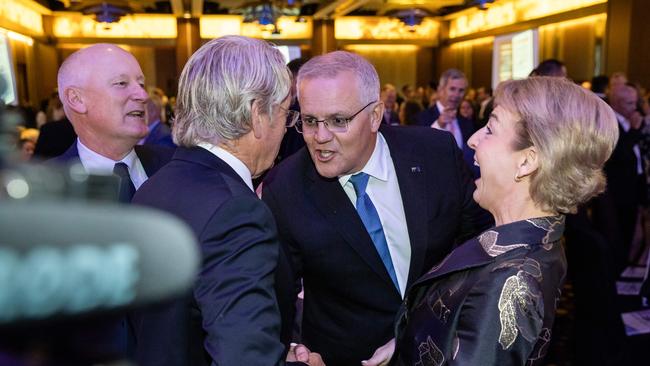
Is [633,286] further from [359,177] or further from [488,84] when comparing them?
[488,84]

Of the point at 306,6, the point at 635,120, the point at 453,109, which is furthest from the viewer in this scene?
the point at 306,6

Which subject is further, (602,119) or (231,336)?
(602,119)

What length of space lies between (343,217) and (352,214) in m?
0.03

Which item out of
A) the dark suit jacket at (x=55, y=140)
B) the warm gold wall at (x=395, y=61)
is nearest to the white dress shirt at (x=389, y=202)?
the dark suit jacket at (x=55, y=140)

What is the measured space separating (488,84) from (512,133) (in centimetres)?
1547

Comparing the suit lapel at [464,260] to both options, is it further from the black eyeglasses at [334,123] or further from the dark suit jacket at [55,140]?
the dark suit jacket at [55,140]

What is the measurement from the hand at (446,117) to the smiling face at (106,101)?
3379mm

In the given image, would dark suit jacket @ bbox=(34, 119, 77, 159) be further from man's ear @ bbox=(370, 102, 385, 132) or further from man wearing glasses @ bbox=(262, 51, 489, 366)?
man's ear @ bbox=(370, 102, 385, 132)

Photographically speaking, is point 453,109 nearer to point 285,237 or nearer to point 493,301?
point 285,237

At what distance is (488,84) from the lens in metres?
16.2

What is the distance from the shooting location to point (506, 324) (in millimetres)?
1227

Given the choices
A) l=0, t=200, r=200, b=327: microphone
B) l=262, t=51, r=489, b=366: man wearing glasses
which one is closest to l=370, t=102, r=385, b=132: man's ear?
l=262, t=51, r=489, b=366: man wearing glasses

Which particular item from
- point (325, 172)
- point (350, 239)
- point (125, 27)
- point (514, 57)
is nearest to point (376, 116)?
point (325, 172)

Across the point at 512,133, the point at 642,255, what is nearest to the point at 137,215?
the point at 512,133
